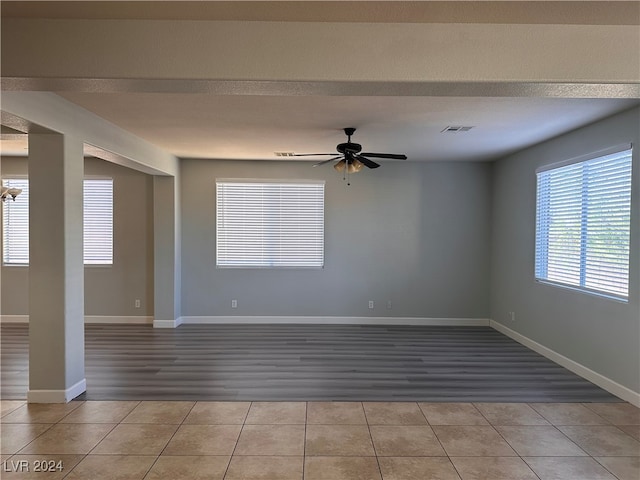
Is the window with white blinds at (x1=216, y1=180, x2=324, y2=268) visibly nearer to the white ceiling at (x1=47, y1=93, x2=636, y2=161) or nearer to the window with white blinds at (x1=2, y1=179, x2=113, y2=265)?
the white ceiling at (x1=47, y1=93, x2=636, y2=161)

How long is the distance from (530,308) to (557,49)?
396 centimetres

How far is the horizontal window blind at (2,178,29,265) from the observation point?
624 cm

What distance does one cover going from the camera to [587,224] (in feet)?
13.4

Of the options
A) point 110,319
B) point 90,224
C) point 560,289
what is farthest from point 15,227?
point 560,289

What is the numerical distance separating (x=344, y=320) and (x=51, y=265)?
13.9ft

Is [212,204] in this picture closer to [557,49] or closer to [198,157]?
[198,157]

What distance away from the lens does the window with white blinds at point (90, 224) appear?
20.5 ft

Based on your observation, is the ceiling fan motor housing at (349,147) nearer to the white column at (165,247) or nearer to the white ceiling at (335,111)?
the white ceiling at (335,111)

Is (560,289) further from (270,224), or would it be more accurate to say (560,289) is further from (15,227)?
(15,227)

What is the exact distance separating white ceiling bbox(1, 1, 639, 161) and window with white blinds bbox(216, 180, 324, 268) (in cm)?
83

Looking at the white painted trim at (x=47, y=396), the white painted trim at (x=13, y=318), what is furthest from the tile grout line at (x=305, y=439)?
the white painted trim at (x=13, y=318)

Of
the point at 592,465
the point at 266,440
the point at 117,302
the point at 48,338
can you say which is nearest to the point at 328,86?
the point at 266,440

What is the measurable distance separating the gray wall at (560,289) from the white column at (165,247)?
5136mm

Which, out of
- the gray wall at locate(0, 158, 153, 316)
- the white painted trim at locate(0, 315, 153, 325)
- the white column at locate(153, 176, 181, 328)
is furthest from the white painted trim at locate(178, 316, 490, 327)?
the gray wall at locate(0, 158, 153, 316)
